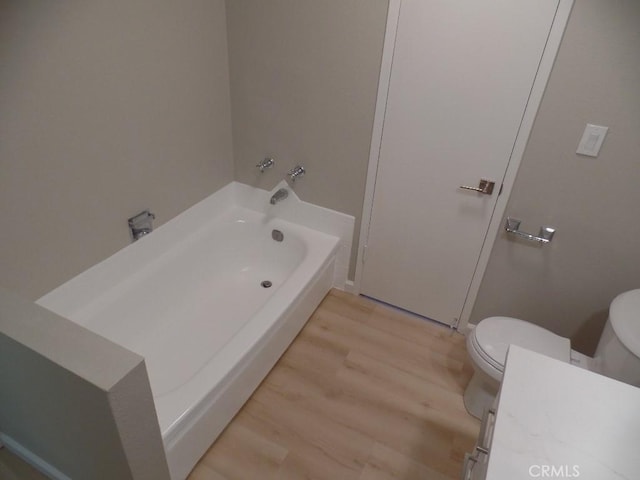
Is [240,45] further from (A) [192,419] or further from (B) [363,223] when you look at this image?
(A) [192,419]

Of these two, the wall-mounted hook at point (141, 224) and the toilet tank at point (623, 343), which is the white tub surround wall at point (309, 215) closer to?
the wall-mounted hook at point (141, 224)

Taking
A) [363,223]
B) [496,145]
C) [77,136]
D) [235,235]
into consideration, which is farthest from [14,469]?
[496,145]

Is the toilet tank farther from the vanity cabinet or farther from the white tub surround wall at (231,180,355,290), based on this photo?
the white tub surround wall at (231,180,355,290)

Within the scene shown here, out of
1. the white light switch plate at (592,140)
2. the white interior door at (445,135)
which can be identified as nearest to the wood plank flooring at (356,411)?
the white interior door at (445,135)

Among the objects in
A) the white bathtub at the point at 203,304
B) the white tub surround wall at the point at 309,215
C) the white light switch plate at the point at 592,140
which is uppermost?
the white light switch plate at the point at 592,140

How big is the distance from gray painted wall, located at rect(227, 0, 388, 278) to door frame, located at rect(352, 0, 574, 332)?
0.04 m

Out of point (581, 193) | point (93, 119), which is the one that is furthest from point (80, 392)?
point (581, 193)

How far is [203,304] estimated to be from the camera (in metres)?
2.24

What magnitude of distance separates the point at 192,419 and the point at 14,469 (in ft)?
2.35

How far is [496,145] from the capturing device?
1755 mm

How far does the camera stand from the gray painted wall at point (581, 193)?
144cm

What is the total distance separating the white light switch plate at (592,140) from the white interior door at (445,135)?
0.80ft

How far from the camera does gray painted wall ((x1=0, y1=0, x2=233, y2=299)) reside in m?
1.36

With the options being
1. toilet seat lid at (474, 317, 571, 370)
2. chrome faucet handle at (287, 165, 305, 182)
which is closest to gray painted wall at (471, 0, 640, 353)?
toilet seat lid at (474, 317, 571, 370)
